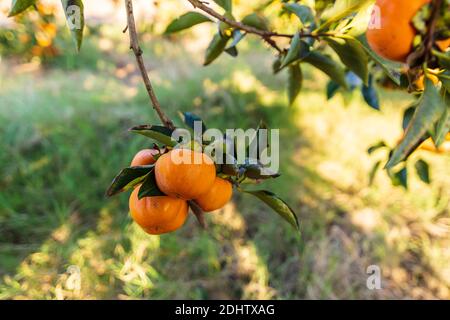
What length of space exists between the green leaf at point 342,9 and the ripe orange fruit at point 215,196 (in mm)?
243

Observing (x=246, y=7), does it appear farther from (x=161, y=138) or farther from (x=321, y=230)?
(x=161, y=138)

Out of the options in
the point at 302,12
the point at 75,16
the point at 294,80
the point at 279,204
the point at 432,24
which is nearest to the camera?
the point at 432,24

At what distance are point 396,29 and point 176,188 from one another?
28 centimetres

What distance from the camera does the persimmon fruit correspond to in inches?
15.2

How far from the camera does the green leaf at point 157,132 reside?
54 cm

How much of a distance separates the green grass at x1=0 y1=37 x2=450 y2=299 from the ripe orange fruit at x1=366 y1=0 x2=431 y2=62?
993 mm

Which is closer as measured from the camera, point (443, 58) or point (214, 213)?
point (443, 58)

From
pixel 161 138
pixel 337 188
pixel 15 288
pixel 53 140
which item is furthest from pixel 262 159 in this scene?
pixel 53 140

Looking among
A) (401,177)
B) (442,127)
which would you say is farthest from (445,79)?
(401,177)

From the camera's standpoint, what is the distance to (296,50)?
61cm

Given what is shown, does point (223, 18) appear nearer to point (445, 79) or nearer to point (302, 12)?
point (302, 12)

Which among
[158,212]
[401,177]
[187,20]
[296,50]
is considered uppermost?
[187,20]

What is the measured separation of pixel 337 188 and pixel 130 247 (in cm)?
88

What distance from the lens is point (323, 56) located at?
0.74m
